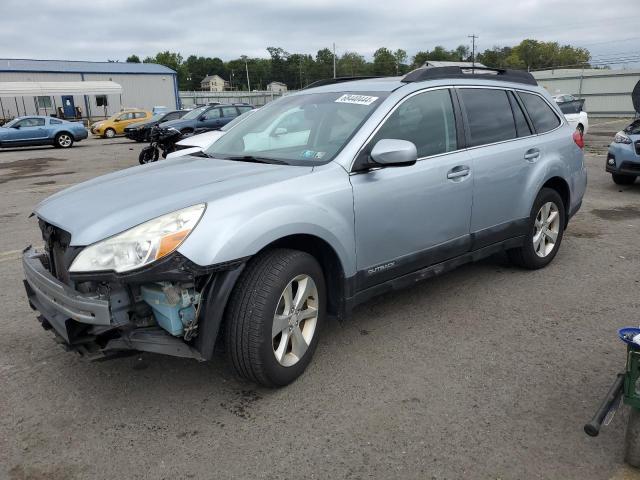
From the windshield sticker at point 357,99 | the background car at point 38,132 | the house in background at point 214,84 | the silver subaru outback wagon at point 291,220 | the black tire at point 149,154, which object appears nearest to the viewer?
the silver subaru outback wagon at point 291,220

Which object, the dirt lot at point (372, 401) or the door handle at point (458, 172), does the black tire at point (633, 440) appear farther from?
the door handle at point (458, 172)

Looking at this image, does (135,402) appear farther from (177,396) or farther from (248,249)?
(248,249)

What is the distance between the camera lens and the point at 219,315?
106 inches

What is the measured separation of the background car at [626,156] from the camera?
904 centimetres

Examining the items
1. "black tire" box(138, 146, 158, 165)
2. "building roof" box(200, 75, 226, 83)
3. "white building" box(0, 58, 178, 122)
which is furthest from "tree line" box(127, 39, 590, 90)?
"black tire" box(138, 146, 158, 165)

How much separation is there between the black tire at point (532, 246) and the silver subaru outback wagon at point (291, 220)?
62mm

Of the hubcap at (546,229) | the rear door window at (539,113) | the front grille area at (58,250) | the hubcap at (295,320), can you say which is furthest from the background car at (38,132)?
the hubcap at (295,320)

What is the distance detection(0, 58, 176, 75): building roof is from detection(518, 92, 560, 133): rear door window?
5239 cm

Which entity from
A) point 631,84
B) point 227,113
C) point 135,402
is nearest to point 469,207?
point 135,402

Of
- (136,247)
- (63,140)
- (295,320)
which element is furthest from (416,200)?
(63,140)

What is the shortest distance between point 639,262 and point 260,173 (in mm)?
4115

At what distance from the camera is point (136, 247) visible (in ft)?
8.45

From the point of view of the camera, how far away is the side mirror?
3201 millimetres

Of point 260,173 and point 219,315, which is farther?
point 260,173
